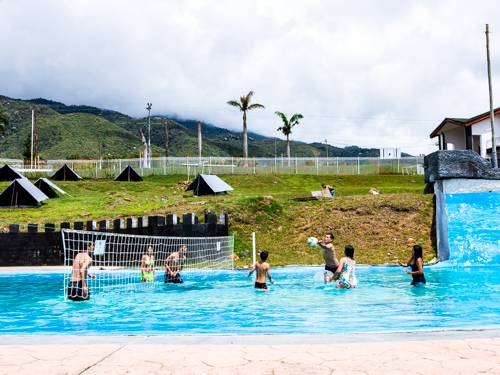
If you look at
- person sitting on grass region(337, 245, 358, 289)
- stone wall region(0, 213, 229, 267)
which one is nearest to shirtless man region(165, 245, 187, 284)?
stone wall region(0, 213, 229, 267)

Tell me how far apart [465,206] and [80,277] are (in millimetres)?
19458

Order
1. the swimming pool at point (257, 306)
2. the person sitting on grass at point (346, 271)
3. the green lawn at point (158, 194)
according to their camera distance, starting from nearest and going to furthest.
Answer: the swimming pool at point (257, 306), the person sitting on grass at point (346, 271), the green lawn at point (158, 194)

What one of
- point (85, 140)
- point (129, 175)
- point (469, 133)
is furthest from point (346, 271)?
point (85, 140)

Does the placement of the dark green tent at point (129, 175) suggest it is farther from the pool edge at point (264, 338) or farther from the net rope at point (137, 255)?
the pool edge at point (264, 338)

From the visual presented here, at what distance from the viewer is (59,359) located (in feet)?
20.4

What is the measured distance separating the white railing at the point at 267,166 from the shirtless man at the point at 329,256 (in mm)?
44501

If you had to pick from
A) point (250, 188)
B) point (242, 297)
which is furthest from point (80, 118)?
point (242, 297)

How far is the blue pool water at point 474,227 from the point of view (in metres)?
23.6

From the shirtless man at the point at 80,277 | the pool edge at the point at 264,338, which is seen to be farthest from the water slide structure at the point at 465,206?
the pool edge at the point at 264,338

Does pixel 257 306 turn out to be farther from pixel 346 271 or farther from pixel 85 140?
pixel 85 140

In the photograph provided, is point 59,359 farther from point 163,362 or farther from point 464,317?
point 464,317

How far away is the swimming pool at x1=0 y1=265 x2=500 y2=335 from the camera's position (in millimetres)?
10805

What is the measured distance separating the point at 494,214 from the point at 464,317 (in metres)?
16.0

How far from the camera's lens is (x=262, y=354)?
20.5 ft
